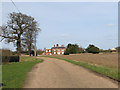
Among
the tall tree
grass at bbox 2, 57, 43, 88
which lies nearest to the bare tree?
the tall tree

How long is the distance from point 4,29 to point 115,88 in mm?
35155

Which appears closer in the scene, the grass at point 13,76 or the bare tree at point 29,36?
the grass at point 13,76

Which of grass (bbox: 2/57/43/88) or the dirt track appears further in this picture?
grass (bbox: 2/57/43/88)

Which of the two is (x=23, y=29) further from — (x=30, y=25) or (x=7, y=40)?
(x=7, y=40)

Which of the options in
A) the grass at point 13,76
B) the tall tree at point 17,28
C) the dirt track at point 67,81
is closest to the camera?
the dirt track at point 67,81

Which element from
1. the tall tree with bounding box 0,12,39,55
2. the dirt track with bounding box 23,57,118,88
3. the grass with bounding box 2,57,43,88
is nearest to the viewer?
the dirt track with bounding box 23,57,118,88

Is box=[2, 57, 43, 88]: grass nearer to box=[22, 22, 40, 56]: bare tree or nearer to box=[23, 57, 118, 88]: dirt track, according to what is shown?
box=[23, 57, 118, 88]: dirt track

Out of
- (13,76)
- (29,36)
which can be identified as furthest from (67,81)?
(29,36)

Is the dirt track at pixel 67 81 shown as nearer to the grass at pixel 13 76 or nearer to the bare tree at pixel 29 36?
the grass at pixel 13 76

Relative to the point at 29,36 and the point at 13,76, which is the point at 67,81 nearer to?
the point at 13,76

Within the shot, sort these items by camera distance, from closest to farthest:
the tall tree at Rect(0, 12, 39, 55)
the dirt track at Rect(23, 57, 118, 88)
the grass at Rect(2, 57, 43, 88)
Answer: the dirt track at Rect(23, 57, 118, 88) → the grass at Rect(2, 57, 43, 88) → the tall tree at Rect(0, 12, 39, 55)

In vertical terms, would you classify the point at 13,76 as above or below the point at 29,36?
below

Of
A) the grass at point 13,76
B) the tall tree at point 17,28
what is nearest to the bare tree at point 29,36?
the tall tree at point 17,28

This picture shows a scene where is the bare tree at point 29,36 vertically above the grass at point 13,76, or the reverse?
the bare tree at point 29,36
